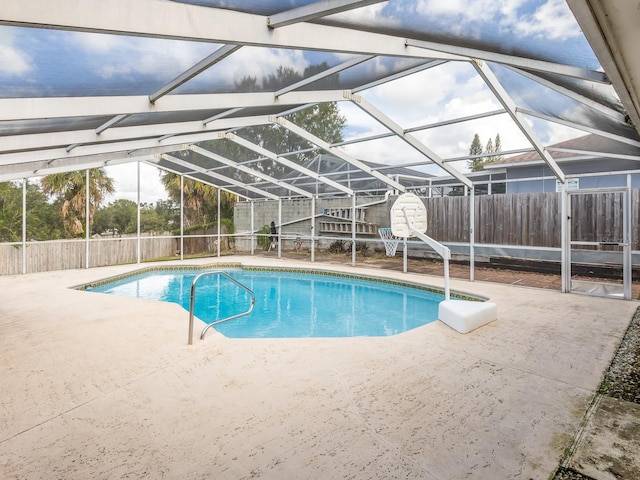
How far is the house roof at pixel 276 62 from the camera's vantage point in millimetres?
2596

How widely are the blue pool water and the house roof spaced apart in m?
3.66

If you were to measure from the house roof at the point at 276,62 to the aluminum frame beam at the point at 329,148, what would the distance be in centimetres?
36

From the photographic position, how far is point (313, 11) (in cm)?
272

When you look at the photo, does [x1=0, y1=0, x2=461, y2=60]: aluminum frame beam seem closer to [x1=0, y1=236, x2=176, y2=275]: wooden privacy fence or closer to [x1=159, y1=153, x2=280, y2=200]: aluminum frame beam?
[x1=159, y1=153, x2=280, y2=200]: aluminum frame beam

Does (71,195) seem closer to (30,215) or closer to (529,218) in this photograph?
(30,215)

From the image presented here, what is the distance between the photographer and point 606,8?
1242 mm

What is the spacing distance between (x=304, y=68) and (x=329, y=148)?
3.69 metres

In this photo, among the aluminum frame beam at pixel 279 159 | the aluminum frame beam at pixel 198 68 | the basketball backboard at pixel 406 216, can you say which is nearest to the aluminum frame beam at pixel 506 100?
the basketball backboard at pixel 406 216

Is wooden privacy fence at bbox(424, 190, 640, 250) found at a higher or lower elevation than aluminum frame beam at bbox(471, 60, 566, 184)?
lower

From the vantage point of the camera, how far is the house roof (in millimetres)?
2596

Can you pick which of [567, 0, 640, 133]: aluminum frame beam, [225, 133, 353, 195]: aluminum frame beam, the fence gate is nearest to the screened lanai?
[567, 0, 640, 133]: aluminum frame beam

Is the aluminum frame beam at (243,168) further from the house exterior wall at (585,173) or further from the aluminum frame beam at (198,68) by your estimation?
the house exterior wall at (585,173)

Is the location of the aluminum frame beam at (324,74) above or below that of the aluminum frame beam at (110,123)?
above

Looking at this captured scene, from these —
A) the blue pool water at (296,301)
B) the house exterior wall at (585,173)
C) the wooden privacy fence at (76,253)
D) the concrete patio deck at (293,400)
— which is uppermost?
the house exterior wall at (585,173)
